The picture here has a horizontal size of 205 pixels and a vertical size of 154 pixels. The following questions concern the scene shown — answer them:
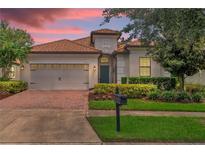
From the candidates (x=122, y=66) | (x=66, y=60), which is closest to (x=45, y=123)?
(x=66, y=60)

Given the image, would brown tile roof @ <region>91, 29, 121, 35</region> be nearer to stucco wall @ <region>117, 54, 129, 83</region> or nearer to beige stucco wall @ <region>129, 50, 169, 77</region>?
stucco wall @ <region>117, 54, 129, 83</region>

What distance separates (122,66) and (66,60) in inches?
169

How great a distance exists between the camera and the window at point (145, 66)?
78.0 feet

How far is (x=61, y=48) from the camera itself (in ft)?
78.2

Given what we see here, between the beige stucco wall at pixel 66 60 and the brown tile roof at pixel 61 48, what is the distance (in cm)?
35

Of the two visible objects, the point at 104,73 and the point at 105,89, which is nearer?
the point at 105,89

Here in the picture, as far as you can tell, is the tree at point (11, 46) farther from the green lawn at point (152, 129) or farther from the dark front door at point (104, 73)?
the green lawn at point (152, 129)

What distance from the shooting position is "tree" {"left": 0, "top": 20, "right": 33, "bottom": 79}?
2116 centimetres

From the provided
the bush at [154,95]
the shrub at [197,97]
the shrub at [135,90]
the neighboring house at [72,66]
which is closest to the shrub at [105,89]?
the shrub at [135,90]

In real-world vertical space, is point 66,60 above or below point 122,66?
above

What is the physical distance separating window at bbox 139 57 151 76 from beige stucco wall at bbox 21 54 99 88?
3.31m

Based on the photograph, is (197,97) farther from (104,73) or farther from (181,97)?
(104,73)

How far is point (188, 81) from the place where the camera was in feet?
83.6
